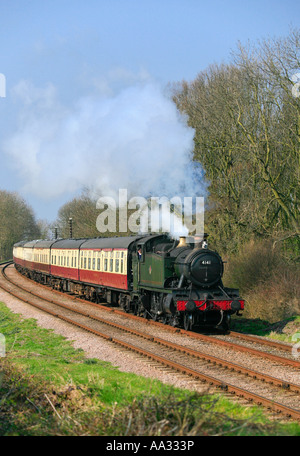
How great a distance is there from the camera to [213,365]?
10617 millimetres

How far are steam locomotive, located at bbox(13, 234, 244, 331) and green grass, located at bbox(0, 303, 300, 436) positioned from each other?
15.6 ft

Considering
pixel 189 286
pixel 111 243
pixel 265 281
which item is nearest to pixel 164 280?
pixel 189 286

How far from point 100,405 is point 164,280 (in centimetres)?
870

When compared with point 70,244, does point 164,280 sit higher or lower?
lower

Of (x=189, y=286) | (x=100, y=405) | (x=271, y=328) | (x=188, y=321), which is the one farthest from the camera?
(x=271, y=328)

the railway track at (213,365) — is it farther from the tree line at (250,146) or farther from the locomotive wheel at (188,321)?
the tree line at (250,146)

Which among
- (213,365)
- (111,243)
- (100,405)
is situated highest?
(111,243)

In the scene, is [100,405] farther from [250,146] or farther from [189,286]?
[250,146]

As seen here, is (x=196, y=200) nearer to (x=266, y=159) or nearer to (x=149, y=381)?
(x=266, y=159)

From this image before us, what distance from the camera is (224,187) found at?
25.8 meters

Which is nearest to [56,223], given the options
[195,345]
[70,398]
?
[195,345]

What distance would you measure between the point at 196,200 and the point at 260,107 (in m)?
5.71

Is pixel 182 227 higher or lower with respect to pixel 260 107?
lower
